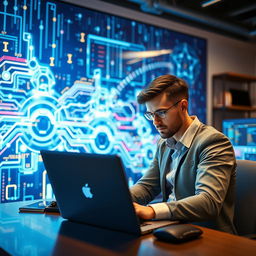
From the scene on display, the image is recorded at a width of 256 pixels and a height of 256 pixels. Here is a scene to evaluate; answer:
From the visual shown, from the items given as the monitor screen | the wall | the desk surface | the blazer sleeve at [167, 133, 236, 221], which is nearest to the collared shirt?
the blazer sleeve at [167, 133, 236, 221]

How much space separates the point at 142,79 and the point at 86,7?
2.94ft

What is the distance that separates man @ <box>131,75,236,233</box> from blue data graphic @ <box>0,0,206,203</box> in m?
1.21

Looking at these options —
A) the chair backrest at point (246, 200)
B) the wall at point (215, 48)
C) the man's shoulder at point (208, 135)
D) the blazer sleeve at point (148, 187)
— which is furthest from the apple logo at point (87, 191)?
the wall at point (215, 48)

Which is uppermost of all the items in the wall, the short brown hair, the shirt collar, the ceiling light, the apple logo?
the ceiling light

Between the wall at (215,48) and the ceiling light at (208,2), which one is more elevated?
the ceiling light at (208,2)

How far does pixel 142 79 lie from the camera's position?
3.33 metres

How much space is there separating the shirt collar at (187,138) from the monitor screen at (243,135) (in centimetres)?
150

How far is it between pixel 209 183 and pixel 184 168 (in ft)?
0.70

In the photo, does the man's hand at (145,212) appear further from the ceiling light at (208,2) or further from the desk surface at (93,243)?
the ceiling light at (208,2)

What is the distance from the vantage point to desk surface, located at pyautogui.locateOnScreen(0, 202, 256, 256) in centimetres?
98

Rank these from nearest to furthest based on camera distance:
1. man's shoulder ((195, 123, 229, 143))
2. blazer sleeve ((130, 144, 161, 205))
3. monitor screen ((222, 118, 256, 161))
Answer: man's shoulder ((195, 123, 229, 143)), blazer sleeve ((130, 144, 161, 205)), monitor screen ((222, 118, 256, 161))

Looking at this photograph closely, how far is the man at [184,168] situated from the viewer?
4.19 ft

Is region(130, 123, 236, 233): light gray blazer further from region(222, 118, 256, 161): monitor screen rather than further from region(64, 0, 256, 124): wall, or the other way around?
region(64, 0, 256, 124): wall

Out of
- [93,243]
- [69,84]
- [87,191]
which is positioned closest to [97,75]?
[69,84]
